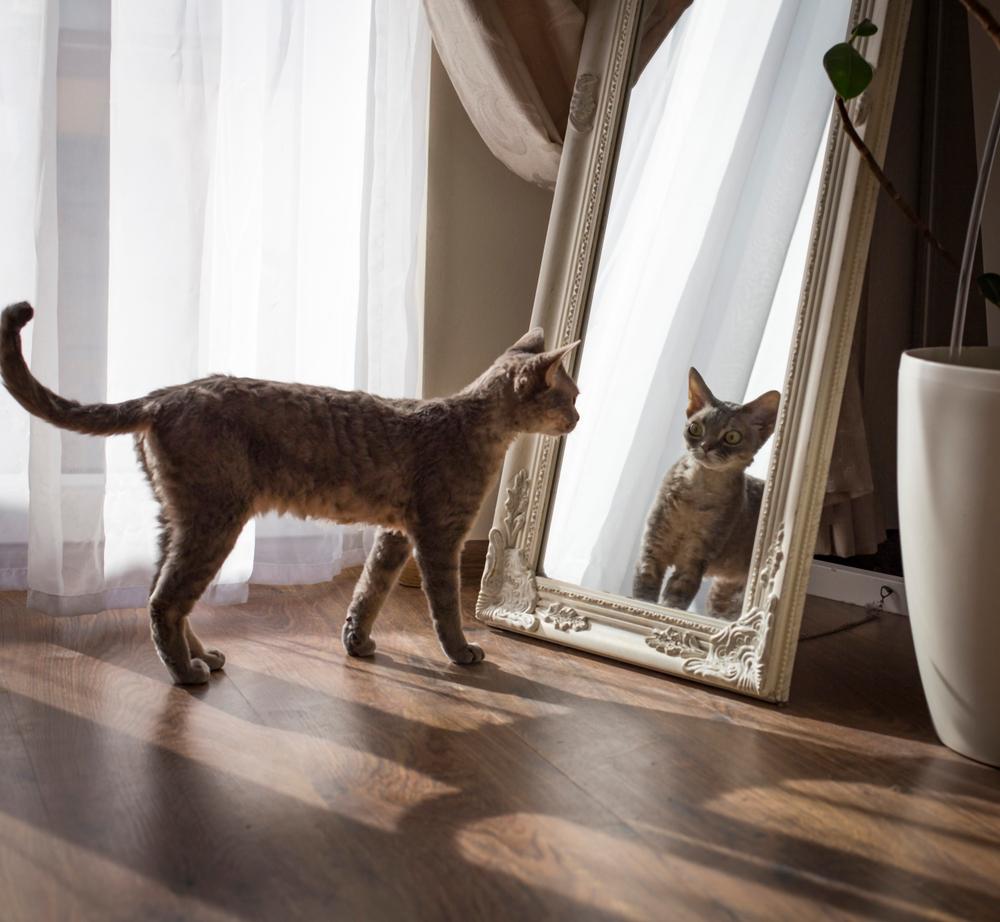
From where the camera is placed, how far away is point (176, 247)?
7.54ft

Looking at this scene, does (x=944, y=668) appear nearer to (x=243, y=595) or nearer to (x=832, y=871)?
(x=832, y=871)

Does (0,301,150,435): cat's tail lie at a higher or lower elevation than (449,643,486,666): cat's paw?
higher

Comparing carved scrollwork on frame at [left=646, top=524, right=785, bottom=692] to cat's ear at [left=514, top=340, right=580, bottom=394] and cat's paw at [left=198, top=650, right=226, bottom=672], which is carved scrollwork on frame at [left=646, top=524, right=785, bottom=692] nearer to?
cat's ear at [left=514, top=340, right=580, bottom=394]

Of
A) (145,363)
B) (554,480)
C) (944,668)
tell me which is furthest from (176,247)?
(944,668)

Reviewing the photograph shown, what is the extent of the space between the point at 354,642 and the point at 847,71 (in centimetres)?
136

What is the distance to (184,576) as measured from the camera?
190 cm

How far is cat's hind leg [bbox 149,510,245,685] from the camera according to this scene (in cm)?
189

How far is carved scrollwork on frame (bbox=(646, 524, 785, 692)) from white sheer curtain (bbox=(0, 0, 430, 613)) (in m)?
0.92

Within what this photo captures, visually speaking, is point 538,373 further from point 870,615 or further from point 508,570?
point 870,615

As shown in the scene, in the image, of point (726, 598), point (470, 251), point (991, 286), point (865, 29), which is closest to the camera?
point (865, 29)

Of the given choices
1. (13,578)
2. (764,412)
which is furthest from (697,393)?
(13,578)

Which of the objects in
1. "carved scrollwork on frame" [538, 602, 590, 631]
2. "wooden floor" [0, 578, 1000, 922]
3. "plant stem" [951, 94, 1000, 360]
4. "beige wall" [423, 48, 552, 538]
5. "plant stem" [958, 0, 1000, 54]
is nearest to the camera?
"wooden floor" [0, 578, 1000, 922]

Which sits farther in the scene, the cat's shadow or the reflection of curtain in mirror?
the reflection of curtain in mirror

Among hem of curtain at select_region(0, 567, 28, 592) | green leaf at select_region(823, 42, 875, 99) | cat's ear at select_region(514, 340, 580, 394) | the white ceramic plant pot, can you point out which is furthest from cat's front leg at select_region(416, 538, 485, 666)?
green leaf at select_region(823, 42, 875, 99)
